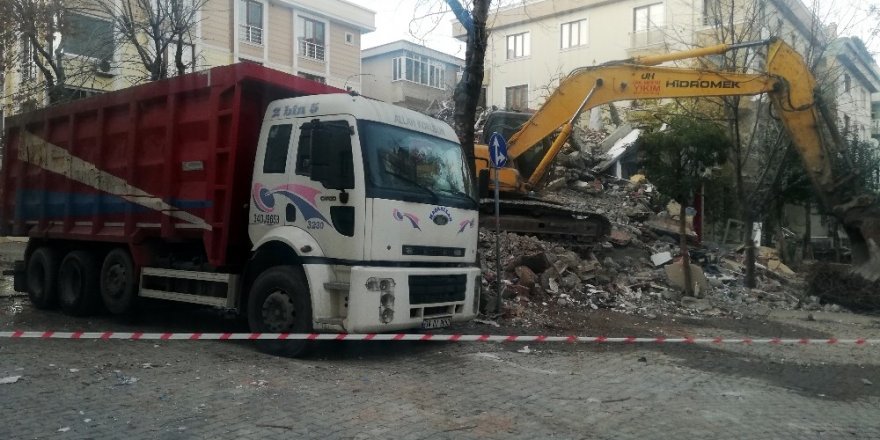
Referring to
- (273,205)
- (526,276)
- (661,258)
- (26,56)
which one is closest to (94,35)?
(26,56)

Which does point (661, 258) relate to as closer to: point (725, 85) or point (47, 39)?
point (725, 85)

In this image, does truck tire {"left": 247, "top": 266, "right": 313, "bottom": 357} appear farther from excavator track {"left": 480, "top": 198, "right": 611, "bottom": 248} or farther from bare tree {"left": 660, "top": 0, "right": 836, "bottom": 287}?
bare tree {"left": 660, "top": 0, "right": 836, "bottom": 287}

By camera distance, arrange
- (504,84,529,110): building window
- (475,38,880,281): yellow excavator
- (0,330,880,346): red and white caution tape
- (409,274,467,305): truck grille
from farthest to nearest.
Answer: (504,84,529,110): building window → (475,38,880,281): yellow excavator → (409,274,467,305): truck grille → (0,330,880,346): red and white caution tape

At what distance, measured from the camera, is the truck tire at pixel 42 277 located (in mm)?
11039

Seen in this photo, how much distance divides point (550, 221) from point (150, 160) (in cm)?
885

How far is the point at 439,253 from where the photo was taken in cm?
800

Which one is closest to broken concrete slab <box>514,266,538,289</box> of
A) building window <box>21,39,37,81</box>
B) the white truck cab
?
the white truck cab

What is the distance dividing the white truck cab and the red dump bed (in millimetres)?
315

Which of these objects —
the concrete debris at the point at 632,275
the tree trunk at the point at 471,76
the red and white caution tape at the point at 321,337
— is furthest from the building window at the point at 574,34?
the red and white caution tape at the point at 321,337

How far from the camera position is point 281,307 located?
7785 millimetres

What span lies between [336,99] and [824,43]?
566 inches

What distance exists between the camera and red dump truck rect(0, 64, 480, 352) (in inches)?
291

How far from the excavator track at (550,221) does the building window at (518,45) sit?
24335 millimetres

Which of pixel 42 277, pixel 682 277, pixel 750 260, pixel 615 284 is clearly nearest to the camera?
pixel 42 277
